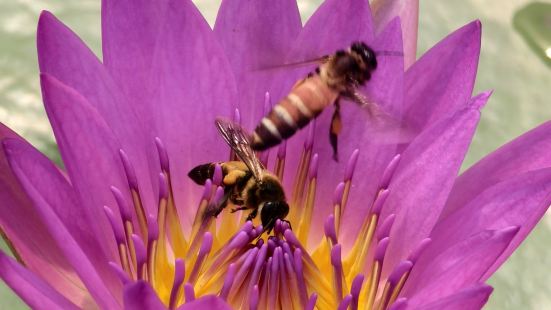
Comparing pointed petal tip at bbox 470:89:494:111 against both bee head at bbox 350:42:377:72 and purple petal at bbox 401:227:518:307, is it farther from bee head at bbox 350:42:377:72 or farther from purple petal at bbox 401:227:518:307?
purple petal at bbox 401:227:518:307

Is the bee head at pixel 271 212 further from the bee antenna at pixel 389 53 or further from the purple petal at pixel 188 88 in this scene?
the bee antenna at pixel 389 53

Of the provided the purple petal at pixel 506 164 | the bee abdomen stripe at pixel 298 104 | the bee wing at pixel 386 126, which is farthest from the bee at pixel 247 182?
the purple petal at pixel 506 164

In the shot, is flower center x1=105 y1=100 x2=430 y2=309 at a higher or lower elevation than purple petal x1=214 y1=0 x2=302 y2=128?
lower

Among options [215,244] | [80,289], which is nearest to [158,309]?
[80,289]

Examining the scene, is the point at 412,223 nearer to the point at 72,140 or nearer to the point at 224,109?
the point at 224,109

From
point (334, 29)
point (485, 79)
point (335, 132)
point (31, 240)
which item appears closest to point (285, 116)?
point (335, 132)

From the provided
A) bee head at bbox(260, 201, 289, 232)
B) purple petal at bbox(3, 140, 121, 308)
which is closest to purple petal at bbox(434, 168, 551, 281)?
bee head at bbox(260, 201, 289, 232)
